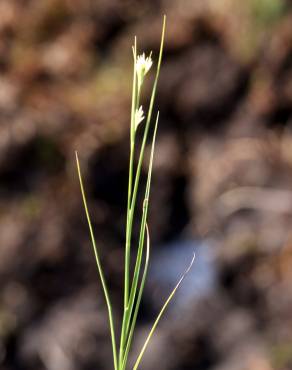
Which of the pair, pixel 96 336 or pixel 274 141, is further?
pixel 274 141

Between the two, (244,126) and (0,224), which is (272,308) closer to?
(244,126)

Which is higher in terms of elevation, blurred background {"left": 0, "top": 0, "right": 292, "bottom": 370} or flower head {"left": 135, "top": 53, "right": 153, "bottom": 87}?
blurred background {"left": 0, "top": 0, "right": 292, "bottom": 370}

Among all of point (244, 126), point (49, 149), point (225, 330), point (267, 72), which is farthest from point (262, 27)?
point (225, 330)

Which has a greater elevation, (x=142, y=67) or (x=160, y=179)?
(x=160, y=179)

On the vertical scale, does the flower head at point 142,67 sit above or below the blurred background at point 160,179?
below

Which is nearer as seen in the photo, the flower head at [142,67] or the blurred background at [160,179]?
the flower head at [142,67]

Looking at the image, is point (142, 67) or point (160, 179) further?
point (160, 179)

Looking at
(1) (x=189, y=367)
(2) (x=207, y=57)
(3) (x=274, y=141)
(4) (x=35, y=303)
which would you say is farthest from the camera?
(2) (x=207, y=57)

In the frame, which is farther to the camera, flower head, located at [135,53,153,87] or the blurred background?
the blurred background
